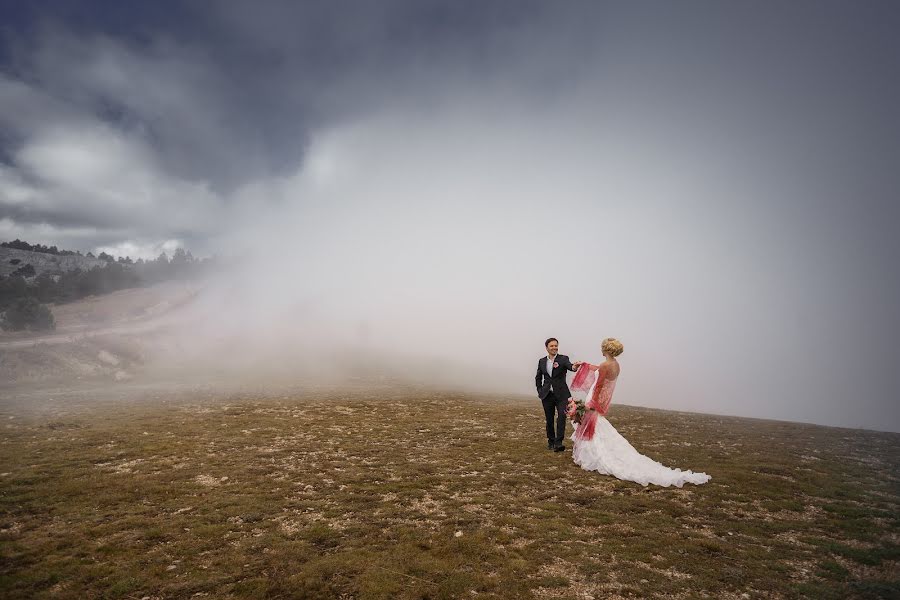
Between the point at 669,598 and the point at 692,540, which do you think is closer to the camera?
the point at 669,598

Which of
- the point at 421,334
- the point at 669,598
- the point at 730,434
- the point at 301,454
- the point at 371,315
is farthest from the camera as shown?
the point at 371,315

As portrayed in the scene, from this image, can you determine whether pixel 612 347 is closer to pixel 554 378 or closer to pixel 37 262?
pixel 554 378

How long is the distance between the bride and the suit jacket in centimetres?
39

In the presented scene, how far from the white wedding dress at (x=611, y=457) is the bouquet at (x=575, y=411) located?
0.58ft

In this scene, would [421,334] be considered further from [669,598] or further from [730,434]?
[669,598]

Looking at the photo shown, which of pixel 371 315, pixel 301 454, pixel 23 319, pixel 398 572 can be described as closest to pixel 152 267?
pixel 371 315

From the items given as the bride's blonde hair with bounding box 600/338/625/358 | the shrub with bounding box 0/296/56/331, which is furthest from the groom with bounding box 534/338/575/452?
the shrub with bounding box 0/296/56/331

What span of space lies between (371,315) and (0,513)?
395 ft

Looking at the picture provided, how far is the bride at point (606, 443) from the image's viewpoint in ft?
42.4

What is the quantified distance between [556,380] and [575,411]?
1.25 metres

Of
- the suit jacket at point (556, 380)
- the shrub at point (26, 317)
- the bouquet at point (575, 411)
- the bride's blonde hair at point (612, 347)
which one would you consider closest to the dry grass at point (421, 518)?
the bouquet at point (575, 411)

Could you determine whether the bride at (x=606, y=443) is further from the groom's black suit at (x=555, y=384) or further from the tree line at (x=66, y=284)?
the tree line at (x=66, y=284)

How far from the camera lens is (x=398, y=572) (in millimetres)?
7758

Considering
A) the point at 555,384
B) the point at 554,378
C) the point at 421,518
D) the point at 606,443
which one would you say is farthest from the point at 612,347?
the point at 421,518
